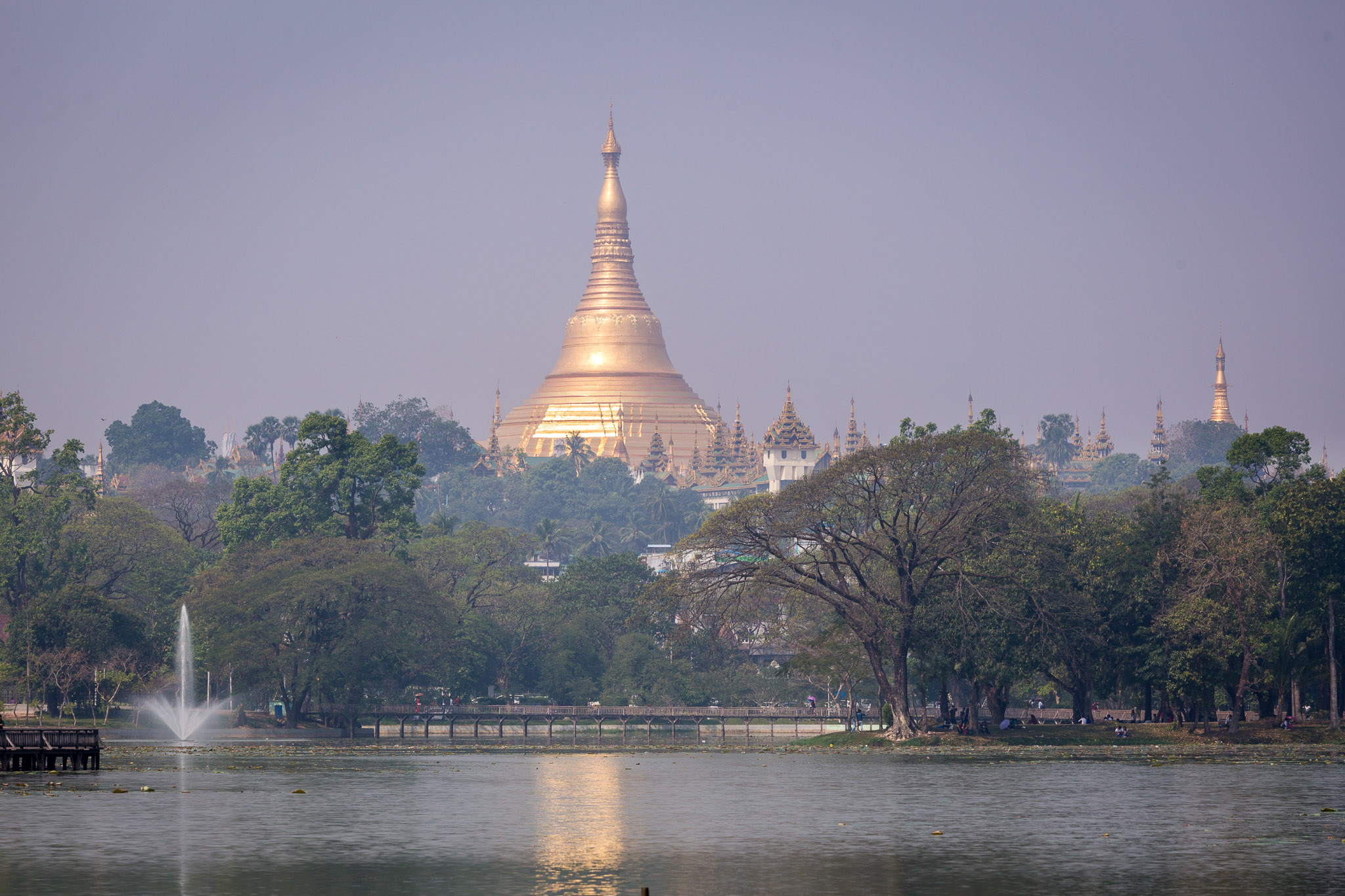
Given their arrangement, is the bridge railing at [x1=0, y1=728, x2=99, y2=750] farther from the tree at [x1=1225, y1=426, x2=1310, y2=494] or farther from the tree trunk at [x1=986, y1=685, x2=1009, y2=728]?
the tree at [x1=1225, y1=426, x2=1310, y2=494]

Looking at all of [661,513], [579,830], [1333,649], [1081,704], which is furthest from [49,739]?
[661,513]

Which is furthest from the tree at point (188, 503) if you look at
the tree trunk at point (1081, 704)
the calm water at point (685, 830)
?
the calm water at point (685, 830)

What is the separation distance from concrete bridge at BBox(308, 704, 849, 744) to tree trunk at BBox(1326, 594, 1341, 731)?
2608 cm

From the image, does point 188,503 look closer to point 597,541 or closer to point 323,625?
point 597,541

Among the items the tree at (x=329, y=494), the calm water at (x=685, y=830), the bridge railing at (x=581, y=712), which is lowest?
the calm water at (x=685, y=830)

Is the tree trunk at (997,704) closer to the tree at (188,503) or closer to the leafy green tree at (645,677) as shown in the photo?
the leafy green tree at (645,677)

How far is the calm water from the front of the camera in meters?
30.7

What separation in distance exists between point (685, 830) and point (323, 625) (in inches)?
1969

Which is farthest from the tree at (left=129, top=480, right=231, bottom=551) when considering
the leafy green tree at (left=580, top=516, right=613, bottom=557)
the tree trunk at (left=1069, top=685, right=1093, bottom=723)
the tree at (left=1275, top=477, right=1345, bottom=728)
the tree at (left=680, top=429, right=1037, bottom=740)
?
the tree at (left=1275, top=477, right=1345, bottom=728)

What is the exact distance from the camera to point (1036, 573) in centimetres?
6825

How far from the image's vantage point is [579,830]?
127 feet

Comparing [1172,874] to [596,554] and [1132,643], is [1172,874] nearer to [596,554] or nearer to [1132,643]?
[1132,643]

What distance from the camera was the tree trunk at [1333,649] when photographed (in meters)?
66.1

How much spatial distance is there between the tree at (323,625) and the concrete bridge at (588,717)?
1.40 metres
